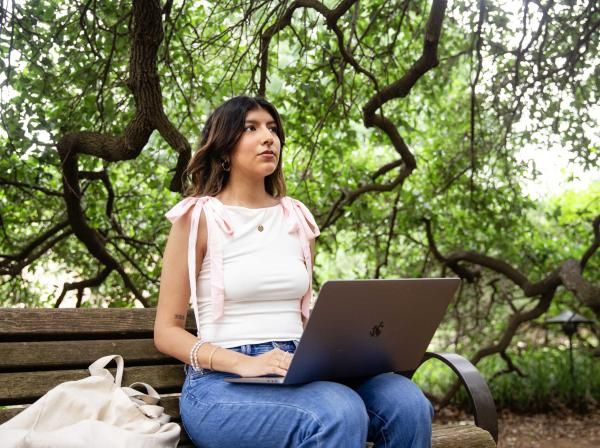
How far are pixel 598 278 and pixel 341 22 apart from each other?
3839mm

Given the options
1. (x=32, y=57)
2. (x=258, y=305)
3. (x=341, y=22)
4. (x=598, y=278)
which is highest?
(x=341, y=22)

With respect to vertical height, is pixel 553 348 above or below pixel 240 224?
below

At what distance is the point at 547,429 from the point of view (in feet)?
26.9

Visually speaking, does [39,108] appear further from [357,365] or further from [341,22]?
[357,365]

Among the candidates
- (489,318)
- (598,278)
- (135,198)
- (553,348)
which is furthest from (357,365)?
(553,348)

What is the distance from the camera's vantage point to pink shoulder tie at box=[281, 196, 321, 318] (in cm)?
282

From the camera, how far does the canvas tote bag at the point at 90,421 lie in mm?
2150

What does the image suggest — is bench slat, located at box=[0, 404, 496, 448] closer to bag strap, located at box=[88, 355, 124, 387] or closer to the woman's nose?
bag strap, located at box=[88, 355, 124, 387]

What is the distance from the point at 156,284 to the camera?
6.02 metres

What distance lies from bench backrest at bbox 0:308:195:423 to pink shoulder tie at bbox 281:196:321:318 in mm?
456

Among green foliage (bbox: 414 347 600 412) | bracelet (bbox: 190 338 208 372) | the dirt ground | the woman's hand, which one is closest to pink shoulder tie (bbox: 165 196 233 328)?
bracelet (bbox: 190 338 208 372)

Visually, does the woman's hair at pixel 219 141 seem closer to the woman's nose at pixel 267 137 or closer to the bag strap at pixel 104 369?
the woman's nose at pixel 267 137

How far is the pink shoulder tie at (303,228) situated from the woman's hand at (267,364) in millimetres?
445

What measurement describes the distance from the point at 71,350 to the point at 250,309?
61cm
